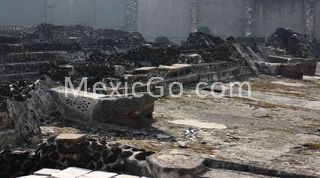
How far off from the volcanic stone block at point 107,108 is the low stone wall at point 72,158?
1.54 metres

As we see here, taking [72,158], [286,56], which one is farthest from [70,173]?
[286,56]

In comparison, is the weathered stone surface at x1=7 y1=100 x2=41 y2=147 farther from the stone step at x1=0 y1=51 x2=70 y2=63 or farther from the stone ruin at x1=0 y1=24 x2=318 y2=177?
the stone step at x1=0 y1=51 x2=70 y2=63

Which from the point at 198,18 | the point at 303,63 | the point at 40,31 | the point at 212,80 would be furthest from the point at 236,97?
the point at 198,18

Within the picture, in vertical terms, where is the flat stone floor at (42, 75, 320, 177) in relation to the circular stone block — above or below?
below

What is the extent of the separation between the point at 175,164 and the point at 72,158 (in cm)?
97

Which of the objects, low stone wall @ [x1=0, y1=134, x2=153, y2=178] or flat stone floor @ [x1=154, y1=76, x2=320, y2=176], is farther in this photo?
flat stone floor @ [x1=154, y1=76, x2=320, y2=176]

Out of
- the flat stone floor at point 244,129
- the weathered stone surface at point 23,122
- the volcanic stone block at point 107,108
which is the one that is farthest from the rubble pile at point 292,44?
the weathered stone surface at point 23,122

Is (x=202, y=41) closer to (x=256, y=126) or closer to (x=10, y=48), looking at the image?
(x=10, y=48)

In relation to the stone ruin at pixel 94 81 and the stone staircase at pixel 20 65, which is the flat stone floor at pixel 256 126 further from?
the stone staircase at pixel 20 65

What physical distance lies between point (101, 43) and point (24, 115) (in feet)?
39.7

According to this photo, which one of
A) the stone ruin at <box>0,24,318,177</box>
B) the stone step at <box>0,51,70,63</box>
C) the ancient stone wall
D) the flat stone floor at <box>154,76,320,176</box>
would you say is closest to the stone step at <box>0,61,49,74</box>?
the stone ruin at <box>0,24,318,177</box>

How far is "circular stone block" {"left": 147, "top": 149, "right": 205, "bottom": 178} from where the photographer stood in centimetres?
358

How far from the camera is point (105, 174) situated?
3.49 m

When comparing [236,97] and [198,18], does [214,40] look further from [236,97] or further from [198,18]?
[198,18]
